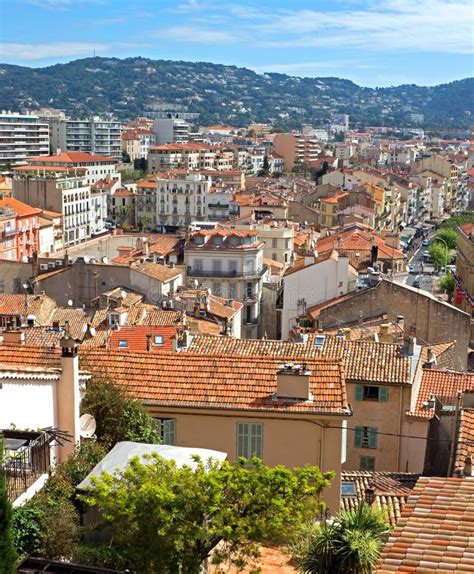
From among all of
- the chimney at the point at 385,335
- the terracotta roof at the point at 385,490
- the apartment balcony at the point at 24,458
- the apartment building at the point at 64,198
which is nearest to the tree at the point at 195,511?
the apartment balcony at the point at 24,458

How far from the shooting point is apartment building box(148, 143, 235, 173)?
17062cm

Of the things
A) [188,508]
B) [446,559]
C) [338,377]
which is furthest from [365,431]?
[446,559]

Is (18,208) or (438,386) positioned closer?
(438,386)

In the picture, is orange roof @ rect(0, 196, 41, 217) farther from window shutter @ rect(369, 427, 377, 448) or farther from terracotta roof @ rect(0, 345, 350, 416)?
terracotta roof @ rect(0, 345, 350, 416)

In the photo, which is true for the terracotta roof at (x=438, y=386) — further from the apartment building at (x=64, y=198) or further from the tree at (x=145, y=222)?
the tree at (x=145, y=222)

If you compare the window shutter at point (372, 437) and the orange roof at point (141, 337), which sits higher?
the orange roof at point (141, 337)

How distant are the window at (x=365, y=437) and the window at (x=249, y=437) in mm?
8192

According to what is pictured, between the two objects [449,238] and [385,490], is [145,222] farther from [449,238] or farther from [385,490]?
[385,490]

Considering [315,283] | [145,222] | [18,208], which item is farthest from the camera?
[145,222]

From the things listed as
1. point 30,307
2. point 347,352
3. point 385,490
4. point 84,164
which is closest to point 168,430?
point 385,490

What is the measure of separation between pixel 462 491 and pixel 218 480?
11.5ft

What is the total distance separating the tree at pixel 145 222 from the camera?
11794cm

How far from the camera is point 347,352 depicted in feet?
89.5

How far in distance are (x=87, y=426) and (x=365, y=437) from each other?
38.2 ft
